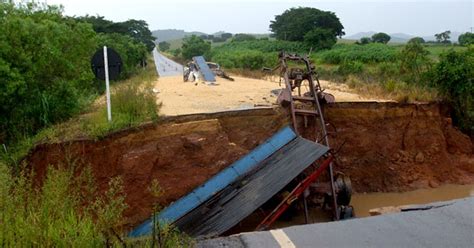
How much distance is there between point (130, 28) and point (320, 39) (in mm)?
27699

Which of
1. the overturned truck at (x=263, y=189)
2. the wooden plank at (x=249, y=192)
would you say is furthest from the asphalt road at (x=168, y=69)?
the wooden plank at (x=249, y=192)

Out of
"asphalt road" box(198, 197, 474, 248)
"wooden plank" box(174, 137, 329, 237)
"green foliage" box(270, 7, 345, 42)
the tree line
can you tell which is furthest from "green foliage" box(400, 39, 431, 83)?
"green foliage" box(270, 7, 345, 42)

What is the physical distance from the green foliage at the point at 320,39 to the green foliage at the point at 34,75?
3547cm

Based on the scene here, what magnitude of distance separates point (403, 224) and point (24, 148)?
7.78m

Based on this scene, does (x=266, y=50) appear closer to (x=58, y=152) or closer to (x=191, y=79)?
(x=191, y=79)

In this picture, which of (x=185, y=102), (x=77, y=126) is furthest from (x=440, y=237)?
(x=185, y=102)

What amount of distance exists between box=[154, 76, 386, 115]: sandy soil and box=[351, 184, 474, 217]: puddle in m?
2.72

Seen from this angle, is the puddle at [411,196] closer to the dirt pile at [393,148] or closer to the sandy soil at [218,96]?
the dirt pile at [393,148]

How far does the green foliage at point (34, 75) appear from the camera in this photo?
9555 millimetres

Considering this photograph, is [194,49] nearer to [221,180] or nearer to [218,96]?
[218,96]

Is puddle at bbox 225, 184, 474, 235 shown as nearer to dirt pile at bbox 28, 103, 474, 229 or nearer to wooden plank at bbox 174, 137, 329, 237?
dirt pile at bbox 28, 103, 474, 229

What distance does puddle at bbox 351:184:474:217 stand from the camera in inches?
445

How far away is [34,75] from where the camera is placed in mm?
10391

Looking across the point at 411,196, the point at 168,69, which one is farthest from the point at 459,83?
the point at 168,69
